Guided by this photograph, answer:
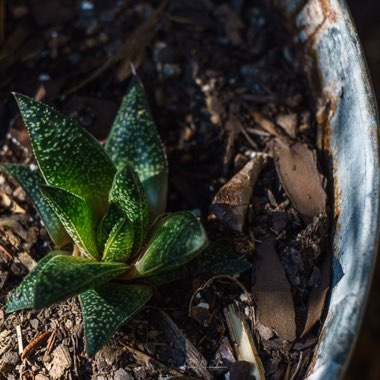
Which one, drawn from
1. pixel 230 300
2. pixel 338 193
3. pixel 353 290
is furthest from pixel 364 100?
pixel 230 300

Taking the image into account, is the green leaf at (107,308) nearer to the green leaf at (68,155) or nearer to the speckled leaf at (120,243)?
the speckled leaf at (120,243)

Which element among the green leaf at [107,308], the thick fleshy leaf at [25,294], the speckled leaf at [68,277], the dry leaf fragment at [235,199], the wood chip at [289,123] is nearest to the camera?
the speckled leaf at [68,277]

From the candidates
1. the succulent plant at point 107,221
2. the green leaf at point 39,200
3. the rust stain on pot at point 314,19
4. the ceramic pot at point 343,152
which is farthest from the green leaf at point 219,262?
the rust stain on pot at point 314,19

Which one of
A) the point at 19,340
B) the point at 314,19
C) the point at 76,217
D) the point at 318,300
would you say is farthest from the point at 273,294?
the point at 314,19

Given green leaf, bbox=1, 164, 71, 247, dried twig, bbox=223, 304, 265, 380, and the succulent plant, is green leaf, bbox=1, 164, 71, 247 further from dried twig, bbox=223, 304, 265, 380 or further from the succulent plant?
dried twig, bbox=223, 304, 265, 380

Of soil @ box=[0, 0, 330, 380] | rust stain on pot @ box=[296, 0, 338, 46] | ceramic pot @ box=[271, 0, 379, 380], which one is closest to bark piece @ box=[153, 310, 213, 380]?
soil @ box=[0, 0, 330, 380]

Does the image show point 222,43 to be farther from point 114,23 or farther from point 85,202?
point 85,202

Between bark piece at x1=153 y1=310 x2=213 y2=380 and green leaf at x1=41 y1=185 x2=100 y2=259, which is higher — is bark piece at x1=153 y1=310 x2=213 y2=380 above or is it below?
below

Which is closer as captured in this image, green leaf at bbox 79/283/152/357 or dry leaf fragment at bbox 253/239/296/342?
green leaf at bbox 79/283/152/357
